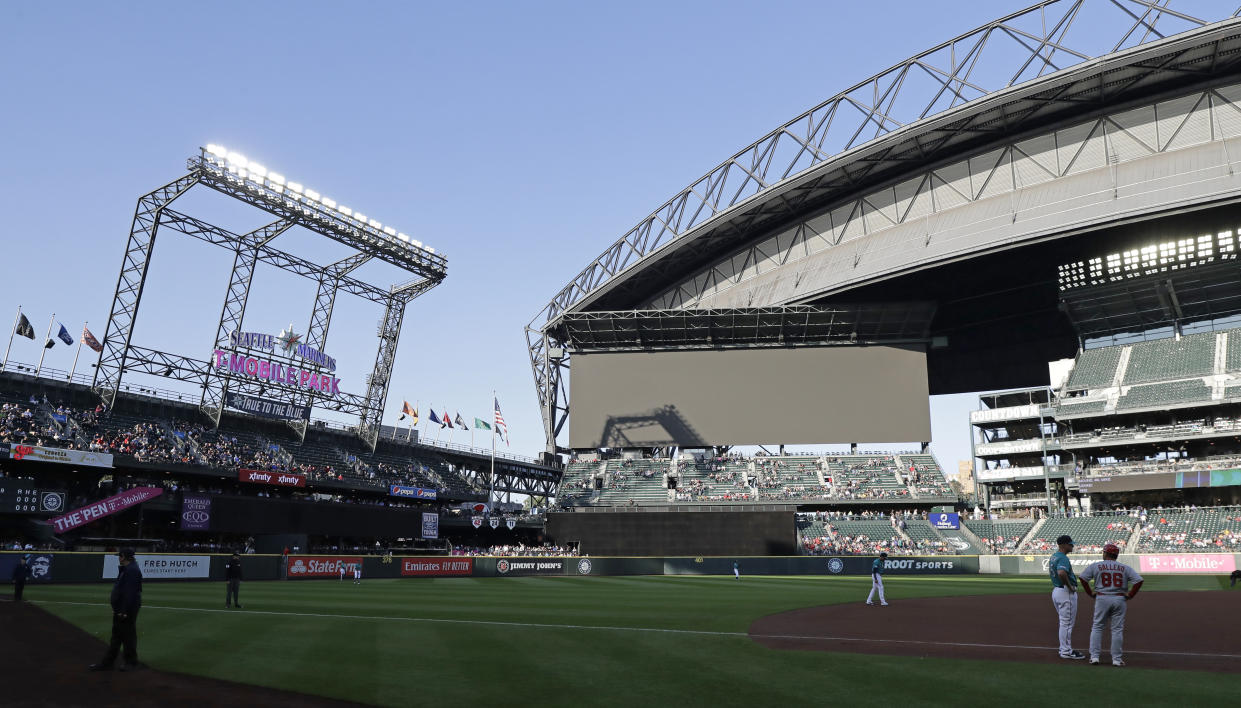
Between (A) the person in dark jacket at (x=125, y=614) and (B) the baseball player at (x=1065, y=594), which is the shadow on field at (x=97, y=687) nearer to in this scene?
(A) the person in dark jacket at (x=125, y=614)

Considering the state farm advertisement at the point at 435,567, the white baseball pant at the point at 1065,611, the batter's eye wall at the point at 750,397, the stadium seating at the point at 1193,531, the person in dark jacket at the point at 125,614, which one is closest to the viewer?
the person in dark jacket at the point at 125,614

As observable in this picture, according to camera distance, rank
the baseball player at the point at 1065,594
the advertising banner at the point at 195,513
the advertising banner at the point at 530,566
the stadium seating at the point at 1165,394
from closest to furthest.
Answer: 1. the baseball player at the point at 1065,594
2. the advertising banner at the point at 195,513
3. the advertising banner at the point at 530,566
4. the stadium seating at the point at 1165,394

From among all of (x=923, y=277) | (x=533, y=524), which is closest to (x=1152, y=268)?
(x=923, y=277)

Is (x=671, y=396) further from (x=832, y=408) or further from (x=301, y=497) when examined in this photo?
(x=301, y=497)

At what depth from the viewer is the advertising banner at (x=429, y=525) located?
207ft

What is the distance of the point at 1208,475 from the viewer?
5331 centimetres

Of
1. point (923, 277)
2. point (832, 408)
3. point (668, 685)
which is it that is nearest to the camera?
point (668, 685)

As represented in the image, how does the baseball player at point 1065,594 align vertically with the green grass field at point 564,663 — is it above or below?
above

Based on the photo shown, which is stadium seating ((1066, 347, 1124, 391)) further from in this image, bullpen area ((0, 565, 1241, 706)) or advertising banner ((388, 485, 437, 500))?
advertising banner ((388, 485, 437, 500))

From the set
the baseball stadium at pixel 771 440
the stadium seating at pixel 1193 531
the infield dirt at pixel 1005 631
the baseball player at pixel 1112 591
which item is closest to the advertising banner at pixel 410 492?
the baseball stadium at pixel 771 440

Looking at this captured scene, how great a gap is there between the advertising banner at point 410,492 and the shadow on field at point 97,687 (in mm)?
50261

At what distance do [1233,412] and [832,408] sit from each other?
27.1m

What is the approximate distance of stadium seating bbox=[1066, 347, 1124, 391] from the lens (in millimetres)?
63094

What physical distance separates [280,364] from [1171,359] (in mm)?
65473
